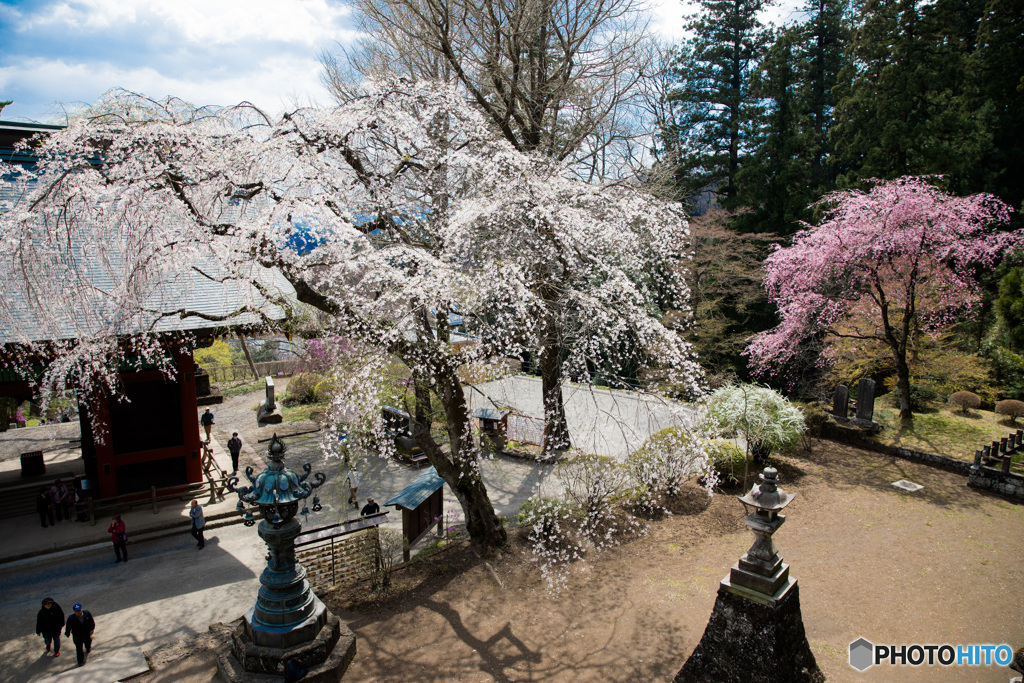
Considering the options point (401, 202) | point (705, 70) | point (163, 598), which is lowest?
point (163, 598)

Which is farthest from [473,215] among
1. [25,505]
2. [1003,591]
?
[25,505]

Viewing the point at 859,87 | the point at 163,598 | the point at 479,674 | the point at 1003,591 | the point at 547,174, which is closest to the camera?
the point at 479,674

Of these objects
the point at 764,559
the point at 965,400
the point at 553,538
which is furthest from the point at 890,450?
the point at 764,559

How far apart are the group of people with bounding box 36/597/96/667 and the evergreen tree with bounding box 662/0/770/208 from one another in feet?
80.0

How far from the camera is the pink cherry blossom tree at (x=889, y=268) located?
37.5ft

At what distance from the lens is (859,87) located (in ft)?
63.6

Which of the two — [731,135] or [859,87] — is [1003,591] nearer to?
[859,87]

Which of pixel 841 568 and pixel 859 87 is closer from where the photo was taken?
pixel 841 568

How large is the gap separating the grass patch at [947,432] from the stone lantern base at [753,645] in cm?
810

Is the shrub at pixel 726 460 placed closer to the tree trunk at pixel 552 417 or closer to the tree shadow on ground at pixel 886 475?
the tree shadow on ground at pixel 886 475

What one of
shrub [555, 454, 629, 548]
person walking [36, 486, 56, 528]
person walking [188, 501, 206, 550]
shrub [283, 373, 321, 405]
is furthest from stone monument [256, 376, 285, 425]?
shrub [555, 454, 629, 548]

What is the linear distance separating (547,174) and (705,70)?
69.2 feet

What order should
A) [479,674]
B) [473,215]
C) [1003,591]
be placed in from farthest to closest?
[473,215] → [1003,591] → [479,674]

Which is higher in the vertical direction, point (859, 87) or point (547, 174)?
point (859, 87)
